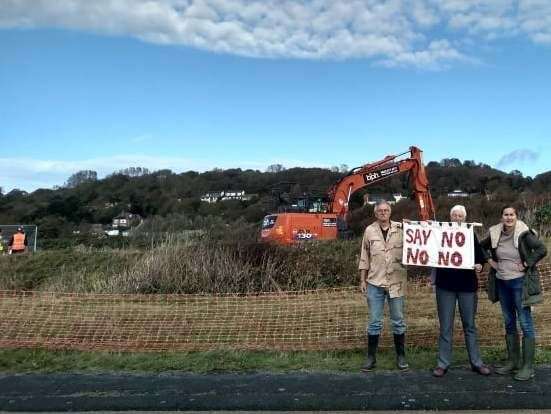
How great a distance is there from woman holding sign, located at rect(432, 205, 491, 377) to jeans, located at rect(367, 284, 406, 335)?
1.48ft

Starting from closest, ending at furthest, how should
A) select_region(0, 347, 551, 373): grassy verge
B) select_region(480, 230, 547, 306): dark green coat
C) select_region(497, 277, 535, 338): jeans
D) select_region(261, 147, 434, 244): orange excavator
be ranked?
select_region(480, 230, 547, 306): dark green coat → select_region(497, 277, 535, 338): jeans → select_region(0, 347, 551, 373): grassy verge → select_region(261, 147, 434, 244): orange excavator

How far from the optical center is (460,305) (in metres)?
6.48

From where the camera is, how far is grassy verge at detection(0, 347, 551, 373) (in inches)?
271

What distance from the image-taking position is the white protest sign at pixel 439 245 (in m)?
6.40

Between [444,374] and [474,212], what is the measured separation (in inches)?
942

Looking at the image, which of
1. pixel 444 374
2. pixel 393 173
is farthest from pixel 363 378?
pixel 393 173

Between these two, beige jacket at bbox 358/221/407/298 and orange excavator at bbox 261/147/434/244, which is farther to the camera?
orange excavator at bbox 261/147/434/244

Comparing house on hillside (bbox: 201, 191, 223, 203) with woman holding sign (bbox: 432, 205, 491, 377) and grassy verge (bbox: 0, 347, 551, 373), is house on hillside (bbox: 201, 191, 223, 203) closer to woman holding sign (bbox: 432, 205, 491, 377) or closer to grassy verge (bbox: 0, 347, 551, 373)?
grassy verge (bbox: 0, 347, 551, 373)

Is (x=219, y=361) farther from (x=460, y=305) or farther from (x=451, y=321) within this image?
(x=460, y=305)

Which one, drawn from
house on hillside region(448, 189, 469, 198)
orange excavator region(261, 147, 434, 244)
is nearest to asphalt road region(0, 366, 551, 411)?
orange excavator region(261, 147, 434, 244)

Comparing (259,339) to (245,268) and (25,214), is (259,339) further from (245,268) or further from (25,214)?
(25,214)

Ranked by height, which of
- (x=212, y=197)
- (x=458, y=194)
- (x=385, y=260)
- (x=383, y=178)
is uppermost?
(x=212, y=197)

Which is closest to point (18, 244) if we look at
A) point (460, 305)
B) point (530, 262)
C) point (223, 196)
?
point (460, 305)

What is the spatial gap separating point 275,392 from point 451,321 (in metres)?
2.15
